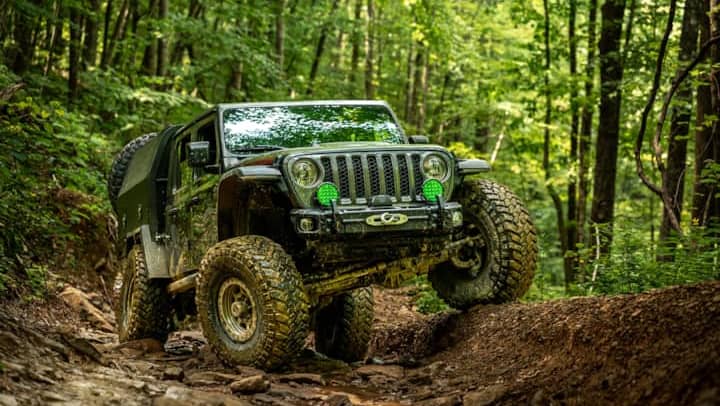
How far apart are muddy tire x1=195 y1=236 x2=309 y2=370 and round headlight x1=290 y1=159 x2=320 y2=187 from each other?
554 millimetres

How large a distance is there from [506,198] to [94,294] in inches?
300

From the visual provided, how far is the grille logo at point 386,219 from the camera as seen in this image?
6.33 metres

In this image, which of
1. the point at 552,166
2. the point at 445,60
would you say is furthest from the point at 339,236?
the point at 445,60

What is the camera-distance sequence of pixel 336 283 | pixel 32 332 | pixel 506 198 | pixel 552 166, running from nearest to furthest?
1. pixel 32 332
2. pixel 336 283
3. pixel 506 198
4. pixel 552 166

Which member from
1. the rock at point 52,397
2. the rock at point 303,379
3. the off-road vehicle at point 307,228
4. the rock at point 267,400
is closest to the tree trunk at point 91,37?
the off-road vehicle at point 307,228

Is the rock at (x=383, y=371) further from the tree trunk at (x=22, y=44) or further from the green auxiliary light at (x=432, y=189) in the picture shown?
the tree trunk at (x=22, y=44)

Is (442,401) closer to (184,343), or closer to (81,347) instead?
(81,347)

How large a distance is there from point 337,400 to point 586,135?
43.7ft

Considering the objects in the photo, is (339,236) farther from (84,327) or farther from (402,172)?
(84,327)

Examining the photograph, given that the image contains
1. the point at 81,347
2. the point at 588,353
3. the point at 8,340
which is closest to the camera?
the point at 8,340

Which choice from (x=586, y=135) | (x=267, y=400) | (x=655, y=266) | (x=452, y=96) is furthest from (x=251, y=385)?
(x=452, y=96)

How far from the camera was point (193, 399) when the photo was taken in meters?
5.03

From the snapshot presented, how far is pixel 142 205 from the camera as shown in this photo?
9.21 meters

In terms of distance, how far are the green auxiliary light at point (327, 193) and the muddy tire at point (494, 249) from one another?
1.55 meters
